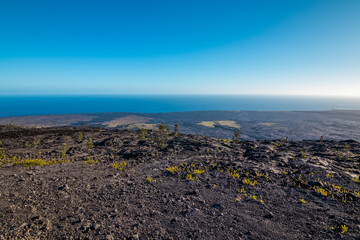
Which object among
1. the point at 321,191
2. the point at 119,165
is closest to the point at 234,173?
the point at 321,191

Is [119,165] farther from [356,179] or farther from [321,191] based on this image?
[356,179]

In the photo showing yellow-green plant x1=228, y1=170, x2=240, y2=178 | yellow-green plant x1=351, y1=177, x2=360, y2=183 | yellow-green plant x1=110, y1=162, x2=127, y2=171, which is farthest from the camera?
yellow-green plant x1=110, y1=162, x2=127, y2=171

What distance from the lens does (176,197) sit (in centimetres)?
809

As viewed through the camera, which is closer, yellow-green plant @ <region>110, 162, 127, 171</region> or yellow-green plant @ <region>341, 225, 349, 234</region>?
yellow-green plant @ <region>341, 225, 349, 234</region>

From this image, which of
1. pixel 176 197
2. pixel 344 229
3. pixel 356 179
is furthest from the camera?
pixel 356 179

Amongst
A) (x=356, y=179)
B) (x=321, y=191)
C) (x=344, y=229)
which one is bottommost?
(x=356, y=179)

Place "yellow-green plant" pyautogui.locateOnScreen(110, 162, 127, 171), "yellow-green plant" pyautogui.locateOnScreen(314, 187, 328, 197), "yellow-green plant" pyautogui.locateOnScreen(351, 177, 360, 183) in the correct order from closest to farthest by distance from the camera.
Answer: "yellow-green plant" pyautogui.locateOnScreen(314, 187, 328, 197), "yellow-green plant" pyautogui.locateOnScreen(351, 177, 360, 183), "yellow-green plant" pyautogui.locateOnScreen(110, 162, 127, 171)

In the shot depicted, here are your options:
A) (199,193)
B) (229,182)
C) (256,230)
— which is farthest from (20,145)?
(256,230)

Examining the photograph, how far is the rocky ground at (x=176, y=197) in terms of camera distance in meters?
5.78

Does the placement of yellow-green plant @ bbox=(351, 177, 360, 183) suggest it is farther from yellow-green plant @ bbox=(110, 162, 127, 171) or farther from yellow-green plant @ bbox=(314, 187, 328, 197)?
yellow-green plant @ bbox=(110, 162, 127, 171)

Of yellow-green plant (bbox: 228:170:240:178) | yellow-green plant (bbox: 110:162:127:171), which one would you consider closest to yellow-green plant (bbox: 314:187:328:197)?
yellow-green plant (bbox: 228:170:240:178)

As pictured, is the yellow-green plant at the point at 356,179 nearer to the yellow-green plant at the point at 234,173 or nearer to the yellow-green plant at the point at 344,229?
the yellow-green plant at the point at 344,229

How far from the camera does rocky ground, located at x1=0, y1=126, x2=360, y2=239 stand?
5.78 meters

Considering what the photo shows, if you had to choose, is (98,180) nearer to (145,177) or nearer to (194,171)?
(145,177)
